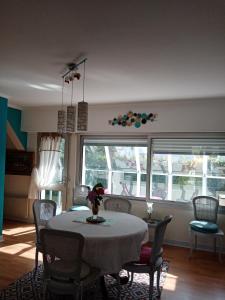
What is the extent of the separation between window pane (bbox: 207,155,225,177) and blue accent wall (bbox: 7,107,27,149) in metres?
3.88

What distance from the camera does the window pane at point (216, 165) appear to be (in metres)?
4.38

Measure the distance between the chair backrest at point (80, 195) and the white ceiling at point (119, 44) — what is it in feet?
6.44

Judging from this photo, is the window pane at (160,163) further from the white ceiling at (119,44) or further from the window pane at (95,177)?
the white ceiling at (119,44)

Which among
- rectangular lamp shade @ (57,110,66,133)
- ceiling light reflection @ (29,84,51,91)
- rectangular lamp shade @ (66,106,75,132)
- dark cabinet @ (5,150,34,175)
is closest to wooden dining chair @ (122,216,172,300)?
rectangular lamp shade @ (66,106,75,132)

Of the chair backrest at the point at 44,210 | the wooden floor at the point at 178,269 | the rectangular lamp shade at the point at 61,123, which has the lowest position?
the wooden floor at the point at 178,269

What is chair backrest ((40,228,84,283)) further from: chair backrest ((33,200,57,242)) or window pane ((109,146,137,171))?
window pane ((109,146,137,171))

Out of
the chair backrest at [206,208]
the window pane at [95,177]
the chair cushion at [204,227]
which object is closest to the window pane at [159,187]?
the chair backrest at [206,208]

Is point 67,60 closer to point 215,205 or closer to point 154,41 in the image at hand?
point 154,41

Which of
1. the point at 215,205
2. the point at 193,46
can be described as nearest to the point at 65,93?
the point at 193,46

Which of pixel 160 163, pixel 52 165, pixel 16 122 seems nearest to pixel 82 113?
pixel 160 163

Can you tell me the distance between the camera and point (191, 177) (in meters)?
4.58

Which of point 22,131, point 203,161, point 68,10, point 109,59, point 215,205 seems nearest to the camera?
point 68,10

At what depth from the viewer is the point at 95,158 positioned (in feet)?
17.8

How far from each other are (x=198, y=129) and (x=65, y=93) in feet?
7.50
